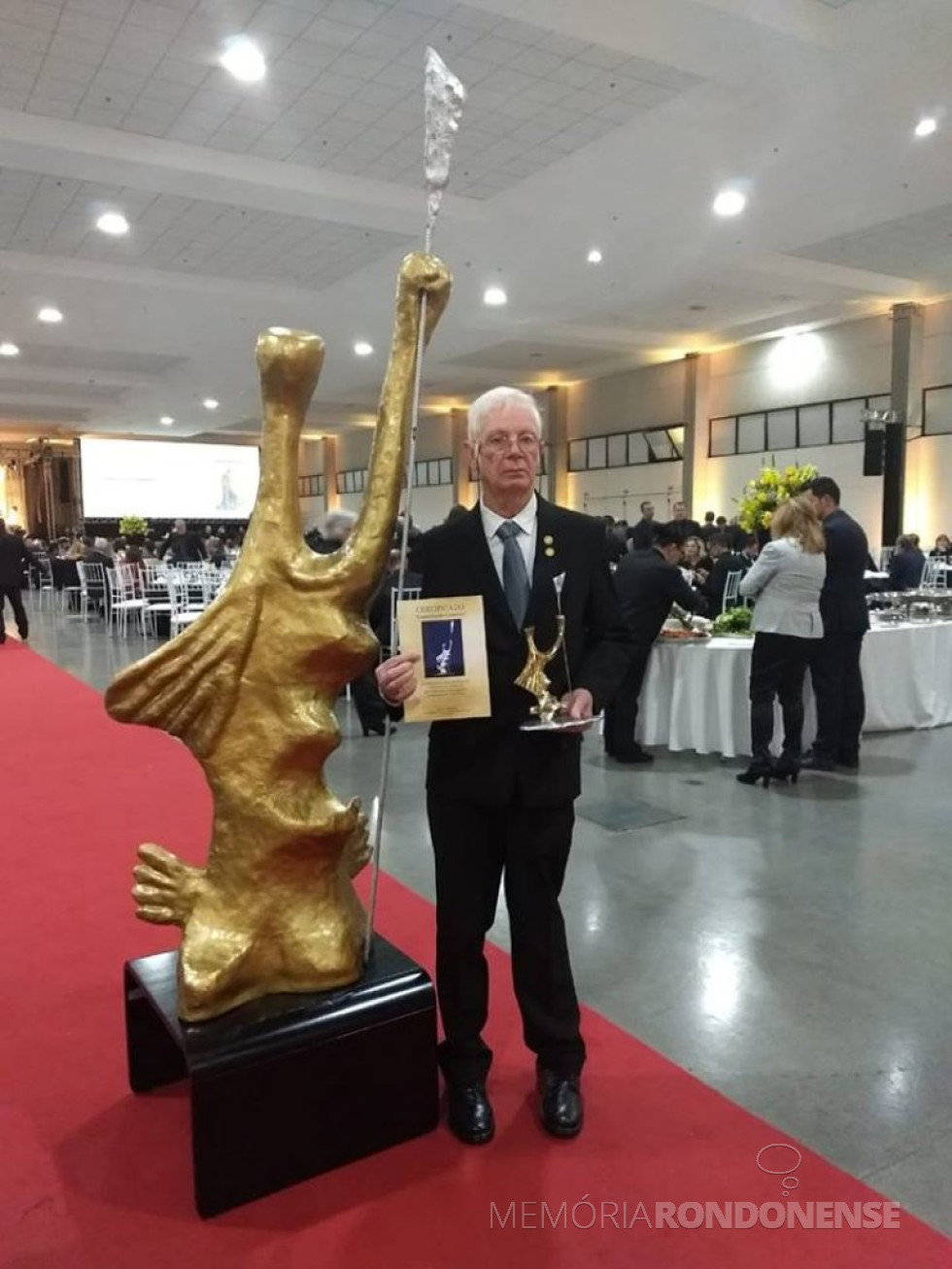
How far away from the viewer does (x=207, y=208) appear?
8211mm

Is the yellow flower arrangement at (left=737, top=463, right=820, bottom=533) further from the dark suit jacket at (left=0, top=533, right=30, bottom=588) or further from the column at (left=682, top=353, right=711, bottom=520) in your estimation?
the column at (left=682, top=353, right=711, bottom=520)

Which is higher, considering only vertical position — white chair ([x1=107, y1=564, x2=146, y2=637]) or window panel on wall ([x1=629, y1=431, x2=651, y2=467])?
window panel on wall ([x1=629, y1=431, x2=651, y2=467])

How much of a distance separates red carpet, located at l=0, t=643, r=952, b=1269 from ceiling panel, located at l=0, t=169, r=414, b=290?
724 centimetres

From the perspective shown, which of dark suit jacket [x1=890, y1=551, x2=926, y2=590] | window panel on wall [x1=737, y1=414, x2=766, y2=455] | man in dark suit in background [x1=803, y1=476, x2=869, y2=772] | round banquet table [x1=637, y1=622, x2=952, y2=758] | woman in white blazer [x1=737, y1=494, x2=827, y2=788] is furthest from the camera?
window panel on wall [x1=737, y1=414, x2=766, y2=455]

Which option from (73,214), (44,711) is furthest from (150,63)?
(44,711)

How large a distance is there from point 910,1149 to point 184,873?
5.04 ft

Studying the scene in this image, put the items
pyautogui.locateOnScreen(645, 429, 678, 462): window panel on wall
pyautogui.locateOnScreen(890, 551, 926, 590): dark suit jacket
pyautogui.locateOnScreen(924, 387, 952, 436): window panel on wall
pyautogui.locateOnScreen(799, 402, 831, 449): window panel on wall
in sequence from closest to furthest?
pyautogui.locateOnScreen(890, 551, 926, 590): dark suit jacket, pyautogui.locateOnScreen(924, 387, 952, 436): window panel on wall, pyautogui.locateOnScreen(799, 402, 831, 449): window panel on wall, pyautogui.locateOnScreen(645, 429, 678, 462): window panel on wall

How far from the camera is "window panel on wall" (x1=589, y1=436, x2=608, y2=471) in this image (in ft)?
57.5

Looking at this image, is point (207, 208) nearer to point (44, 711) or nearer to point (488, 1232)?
point (44, 711)

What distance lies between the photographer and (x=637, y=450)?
16750 millimetres

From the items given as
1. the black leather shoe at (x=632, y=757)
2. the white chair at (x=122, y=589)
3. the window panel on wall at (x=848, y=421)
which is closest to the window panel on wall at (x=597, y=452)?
the window panel on wall at (x=848, y=421)

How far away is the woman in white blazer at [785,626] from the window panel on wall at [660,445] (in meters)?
12.1

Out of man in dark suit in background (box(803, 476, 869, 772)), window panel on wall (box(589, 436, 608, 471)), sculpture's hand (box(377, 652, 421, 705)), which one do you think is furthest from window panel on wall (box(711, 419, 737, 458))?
sculpture's hand (box(377, 652, 421, 705))

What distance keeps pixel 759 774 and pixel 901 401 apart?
9.87 m
